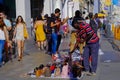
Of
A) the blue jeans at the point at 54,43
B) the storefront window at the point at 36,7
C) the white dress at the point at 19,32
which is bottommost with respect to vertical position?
the blue jeans at the point at 54,43

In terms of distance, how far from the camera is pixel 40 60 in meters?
14.1

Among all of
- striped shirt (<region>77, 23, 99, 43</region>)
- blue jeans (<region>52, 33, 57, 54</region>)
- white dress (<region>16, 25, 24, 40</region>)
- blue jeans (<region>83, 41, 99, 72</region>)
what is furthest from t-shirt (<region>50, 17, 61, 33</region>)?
striped shirt (<region>77, 23, 99, 43</region>)

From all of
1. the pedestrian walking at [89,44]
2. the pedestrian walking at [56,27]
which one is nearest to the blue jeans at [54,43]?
the pedestrian walking at [56,27]

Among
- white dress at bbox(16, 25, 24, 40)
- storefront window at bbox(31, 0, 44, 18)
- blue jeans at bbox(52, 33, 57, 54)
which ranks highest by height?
storefront window at bbox(31, 0, 44, 18)

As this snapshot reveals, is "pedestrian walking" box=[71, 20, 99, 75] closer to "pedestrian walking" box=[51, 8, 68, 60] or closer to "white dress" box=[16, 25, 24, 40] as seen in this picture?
"pedestrian walking" box=[51, 8, 68, 60]

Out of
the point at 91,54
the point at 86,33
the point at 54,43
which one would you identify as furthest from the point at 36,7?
the point at 86,33

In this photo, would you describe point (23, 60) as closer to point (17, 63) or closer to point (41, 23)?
point (17, 63)

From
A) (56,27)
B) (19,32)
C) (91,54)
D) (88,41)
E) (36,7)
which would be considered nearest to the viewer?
(88,41)

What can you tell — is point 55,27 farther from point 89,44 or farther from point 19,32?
point 89,44

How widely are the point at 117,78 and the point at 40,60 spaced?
4307 mm

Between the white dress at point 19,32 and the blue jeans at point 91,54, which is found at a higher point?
the white dress at point 19,32

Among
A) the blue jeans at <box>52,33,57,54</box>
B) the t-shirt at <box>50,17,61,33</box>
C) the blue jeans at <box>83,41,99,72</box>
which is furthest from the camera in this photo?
the blue jeans at <box>52,33,57,54</box>

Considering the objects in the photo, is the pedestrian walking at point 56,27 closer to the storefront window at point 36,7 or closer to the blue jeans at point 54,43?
the blue jeans at point 54,43

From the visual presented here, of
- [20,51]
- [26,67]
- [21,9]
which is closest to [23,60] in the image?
[20,51]
